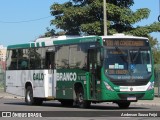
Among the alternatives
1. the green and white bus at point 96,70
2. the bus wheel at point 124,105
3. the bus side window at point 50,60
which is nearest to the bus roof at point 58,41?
the green and white bus at point 96,70

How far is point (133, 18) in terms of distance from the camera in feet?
120

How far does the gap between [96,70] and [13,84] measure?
792cm

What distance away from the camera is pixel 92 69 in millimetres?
22609

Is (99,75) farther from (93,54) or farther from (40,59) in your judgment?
(40,59)

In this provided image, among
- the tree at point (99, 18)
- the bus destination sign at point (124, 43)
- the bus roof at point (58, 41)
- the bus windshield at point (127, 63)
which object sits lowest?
the bus windshield at point (127, 63)

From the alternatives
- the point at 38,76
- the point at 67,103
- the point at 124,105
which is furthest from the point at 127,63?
the point at 38,76

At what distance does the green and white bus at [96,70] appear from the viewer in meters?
22.2

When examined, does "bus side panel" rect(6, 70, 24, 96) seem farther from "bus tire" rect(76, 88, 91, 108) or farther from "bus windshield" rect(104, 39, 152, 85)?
"bus windshield" rect(104, 39, 152, 85)

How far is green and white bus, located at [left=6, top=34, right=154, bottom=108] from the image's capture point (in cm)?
2219

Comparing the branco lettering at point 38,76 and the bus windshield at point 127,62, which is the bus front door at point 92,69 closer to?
the bus windshield at point 127,62

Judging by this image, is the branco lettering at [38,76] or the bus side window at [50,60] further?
the branco lettering at [38,76]

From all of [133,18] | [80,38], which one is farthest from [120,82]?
[133,18]

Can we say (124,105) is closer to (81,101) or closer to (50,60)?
(81,101)

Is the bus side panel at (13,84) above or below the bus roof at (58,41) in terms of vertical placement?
below
